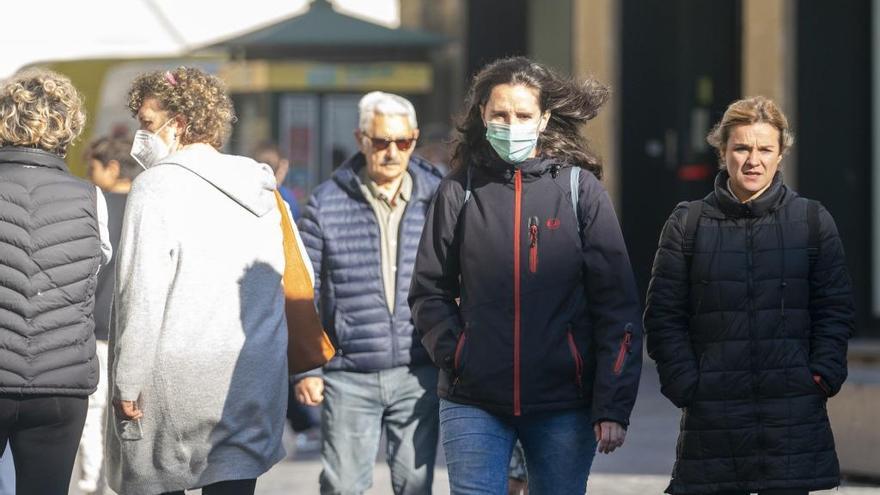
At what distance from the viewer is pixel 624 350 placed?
5309 millimetres

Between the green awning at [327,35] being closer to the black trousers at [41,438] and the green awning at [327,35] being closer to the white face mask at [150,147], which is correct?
the white face mask at [150,147]

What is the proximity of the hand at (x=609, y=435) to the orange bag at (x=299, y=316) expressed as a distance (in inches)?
38.8

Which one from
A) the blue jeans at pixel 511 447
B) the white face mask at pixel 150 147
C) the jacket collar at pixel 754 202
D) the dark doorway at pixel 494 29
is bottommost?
the blue jeans at pixel 511 447

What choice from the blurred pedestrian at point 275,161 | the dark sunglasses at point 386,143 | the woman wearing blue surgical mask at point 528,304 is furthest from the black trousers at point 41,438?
the blurred pedestrian at point 275,161

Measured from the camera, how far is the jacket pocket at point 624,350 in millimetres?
5285

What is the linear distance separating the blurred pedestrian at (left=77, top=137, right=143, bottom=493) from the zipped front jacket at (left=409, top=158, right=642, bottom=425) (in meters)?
2.31

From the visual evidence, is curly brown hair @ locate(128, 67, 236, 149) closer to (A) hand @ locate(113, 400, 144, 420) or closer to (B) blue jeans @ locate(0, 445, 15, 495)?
(A) hand @ locate(113, 400, 144, 420)

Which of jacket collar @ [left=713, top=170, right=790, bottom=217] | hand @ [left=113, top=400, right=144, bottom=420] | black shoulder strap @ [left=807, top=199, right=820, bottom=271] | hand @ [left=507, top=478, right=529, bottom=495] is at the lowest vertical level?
hand @ [left=507, top=478, right=529, bottom=495]

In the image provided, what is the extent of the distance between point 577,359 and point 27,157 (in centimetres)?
171

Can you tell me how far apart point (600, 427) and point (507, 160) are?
81cm

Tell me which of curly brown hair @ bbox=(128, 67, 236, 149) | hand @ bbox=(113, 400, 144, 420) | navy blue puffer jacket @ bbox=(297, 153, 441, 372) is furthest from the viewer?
navy blue puffer jacket @ bbox=(297, 153, 441, 372)

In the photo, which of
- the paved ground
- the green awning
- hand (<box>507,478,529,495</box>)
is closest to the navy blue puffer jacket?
hand (<box>507,478,529,495</box>)

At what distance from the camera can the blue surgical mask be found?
5.43m

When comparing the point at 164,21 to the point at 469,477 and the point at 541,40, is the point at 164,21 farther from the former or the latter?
the point at 469,477
